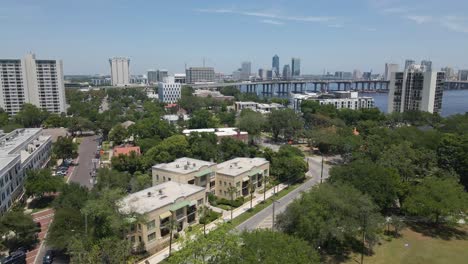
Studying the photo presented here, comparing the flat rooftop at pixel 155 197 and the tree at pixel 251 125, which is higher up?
the tree at pixel 251 125

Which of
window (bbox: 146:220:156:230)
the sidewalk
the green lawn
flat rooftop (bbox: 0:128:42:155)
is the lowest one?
the sidewalk

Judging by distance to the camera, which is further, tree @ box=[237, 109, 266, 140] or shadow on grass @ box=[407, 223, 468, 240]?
tree @ box=[237, 109, 266, 140]

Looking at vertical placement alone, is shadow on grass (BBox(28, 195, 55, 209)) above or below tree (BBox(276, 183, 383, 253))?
below

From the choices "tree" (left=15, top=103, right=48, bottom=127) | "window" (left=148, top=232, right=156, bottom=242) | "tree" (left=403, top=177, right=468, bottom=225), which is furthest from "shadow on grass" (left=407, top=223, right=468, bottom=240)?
"tree" (left=15, top=103, right=48, bottom=127)

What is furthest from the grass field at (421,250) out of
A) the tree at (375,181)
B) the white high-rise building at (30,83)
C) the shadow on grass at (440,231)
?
the white high-rise building at (30,83)

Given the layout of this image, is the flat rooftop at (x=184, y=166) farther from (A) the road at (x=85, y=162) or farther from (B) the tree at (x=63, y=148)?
(B) the tree at (x=63, y=148)

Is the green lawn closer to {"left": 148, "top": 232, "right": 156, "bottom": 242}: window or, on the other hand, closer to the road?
{"left": 148, "top": 232, "right": 156, "bottom": 242}: window
